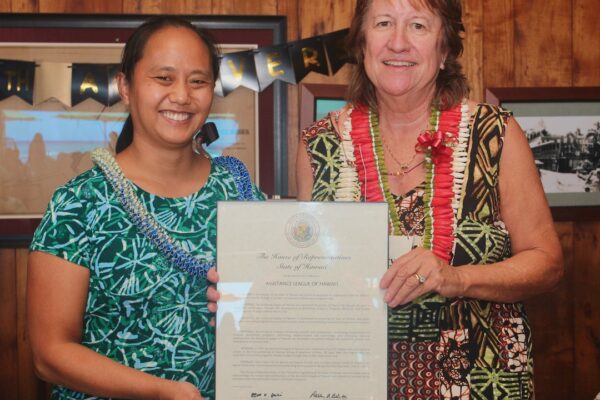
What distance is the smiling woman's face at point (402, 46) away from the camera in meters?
1.70

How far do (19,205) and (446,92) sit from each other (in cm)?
188

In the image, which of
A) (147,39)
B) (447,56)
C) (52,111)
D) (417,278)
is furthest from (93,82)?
(417,278)

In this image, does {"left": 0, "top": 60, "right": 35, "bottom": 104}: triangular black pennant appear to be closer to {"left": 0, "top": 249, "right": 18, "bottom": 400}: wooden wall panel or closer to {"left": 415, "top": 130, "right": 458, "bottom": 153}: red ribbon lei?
{"left": 0, "top": 249, "right": 18, "bottom": 400}: wooden wall panel

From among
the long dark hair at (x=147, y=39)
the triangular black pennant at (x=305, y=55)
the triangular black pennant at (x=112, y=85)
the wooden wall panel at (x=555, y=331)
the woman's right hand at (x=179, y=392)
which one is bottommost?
the wooden wall panel at (x=555, y=331)

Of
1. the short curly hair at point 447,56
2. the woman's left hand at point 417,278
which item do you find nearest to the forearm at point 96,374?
the woman's left hand at point 417,278

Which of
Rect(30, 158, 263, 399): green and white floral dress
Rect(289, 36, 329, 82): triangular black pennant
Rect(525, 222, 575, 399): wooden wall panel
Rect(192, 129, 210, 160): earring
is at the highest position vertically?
Rect(289, 36, 329, 82): triangular black pennant

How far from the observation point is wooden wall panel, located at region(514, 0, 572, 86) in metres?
3.08

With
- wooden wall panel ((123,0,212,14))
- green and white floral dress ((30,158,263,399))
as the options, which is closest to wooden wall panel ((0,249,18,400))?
wooden wall panel ((123,0,212,14))

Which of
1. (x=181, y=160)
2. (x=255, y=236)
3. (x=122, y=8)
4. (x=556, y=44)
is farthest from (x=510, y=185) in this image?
(x=122, y=8)

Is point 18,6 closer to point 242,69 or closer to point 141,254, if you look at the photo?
point 242,69

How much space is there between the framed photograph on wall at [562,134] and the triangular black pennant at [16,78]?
6.35ft

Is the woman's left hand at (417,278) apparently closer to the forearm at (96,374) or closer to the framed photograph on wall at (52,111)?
the forearm at (96,374)

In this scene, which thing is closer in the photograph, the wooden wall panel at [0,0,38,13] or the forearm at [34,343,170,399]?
the forearm at [34,343,170,399]

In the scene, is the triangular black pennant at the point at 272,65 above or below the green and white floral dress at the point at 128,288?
above
